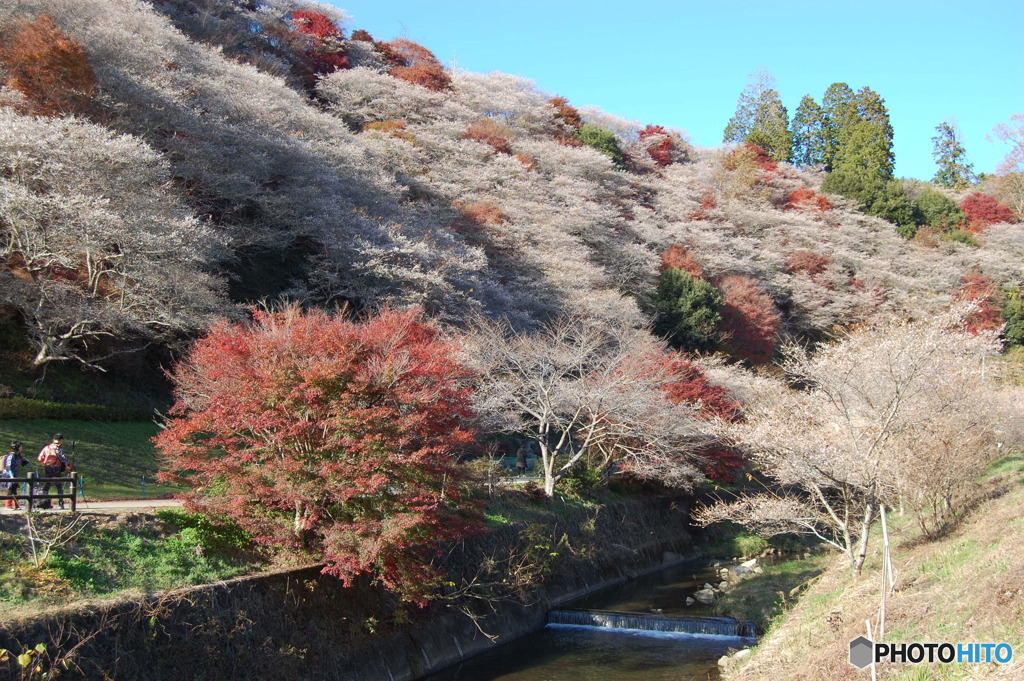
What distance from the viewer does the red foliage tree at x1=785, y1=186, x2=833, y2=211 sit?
56.2 m

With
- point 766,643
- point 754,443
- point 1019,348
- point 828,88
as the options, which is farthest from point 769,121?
point 766,643

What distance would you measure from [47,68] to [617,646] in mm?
22163

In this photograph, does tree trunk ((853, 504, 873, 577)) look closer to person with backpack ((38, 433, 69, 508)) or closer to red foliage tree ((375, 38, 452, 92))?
person with backpack ((38, 433, 69, 508))

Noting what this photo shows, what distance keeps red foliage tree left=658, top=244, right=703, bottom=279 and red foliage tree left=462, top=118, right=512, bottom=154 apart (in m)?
12.2

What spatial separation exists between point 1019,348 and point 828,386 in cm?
4013

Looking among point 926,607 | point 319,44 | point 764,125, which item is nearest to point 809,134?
point 764,125

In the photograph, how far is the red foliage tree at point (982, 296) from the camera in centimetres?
4372

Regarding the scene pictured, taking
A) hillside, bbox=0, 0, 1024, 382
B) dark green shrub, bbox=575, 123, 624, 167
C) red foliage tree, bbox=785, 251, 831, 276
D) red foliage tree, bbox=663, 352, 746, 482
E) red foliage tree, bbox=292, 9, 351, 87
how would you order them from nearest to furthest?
hillside, bbox=0, 0, 1024, 382 → red foliage tree, bbox=663, 352, 746, 482 → red foliage tree, bbox=292, 9, 351, 87 → red foliage tree, bbox=785, 251, 831, 276 → dark green shrub, bbox=575, 123, 624, 167

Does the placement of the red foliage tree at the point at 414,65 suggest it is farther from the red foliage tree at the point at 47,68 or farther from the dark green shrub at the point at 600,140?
the red foliage tree at the point at 47,68

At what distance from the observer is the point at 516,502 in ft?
64.5

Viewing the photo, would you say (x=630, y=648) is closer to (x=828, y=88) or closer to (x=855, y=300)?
(x=855, y=300)
